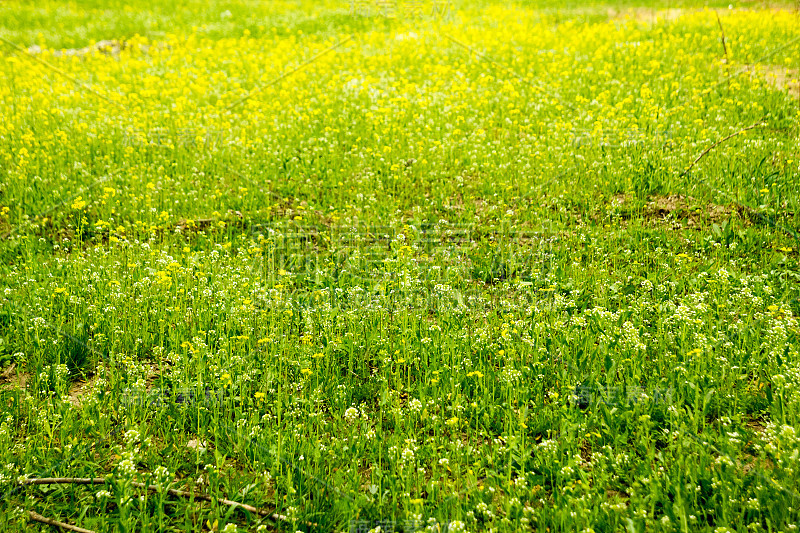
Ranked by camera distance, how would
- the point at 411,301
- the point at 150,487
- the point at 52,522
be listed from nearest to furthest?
the point at 52,522 < the point at 150,487 < the point at 411,301

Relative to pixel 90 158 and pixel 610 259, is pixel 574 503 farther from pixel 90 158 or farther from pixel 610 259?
pixel 90 158

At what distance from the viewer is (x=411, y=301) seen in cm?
629

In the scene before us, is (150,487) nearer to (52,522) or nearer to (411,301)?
(52,522)

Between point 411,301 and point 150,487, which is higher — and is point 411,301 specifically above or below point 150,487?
above

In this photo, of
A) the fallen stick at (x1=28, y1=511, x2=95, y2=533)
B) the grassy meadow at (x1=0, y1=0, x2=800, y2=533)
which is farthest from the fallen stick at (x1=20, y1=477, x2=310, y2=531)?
the fallen stick at (x1=28, y1=511, x2=95, y2=533)

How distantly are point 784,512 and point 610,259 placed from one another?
144 inches

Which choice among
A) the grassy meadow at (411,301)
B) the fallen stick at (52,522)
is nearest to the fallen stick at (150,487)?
the grassy meadow at (411,301)

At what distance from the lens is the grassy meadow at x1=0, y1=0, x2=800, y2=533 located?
399cm

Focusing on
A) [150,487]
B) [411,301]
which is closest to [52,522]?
[150,487]

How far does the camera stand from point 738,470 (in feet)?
12.8

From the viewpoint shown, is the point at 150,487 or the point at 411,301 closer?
the point at 150,487

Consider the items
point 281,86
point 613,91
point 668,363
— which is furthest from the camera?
point 281,86

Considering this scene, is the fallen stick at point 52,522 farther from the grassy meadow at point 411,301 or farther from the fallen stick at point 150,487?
the fallen stick at point 150,487

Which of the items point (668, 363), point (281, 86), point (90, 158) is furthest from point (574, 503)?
point (281, 86)
